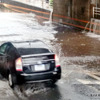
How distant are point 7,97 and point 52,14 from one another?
79.9ft

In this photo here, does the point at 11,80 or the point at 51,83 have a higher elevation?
the point at 11,80

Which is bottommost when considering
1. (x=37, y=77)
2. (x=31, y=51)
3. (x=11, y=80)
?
(x=11, y=80)

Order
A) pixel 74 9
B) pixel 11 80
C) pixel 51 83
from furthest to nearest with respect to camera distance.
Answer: pixel 74 9 → pixel 51 83 → pixel 11 80

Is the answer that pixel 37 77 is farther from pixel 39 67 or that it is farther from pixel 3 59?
pixel 3 59

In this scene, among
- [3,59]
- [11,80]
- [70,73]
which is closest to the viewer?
[11,80]

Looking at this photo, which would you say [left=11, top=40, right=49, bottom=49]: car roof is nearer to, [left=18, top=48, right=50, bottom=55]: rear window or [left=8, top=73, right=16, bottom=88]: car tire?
[left=18, top=48, right=50, bottom=55]: rear window

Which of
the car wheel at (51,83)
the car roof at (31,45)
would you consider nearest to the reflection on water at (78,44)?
the car roof at (31,45)

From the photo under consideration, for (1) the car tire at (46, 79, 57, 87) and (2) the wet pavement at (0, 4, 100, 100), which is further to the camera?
(1) the car tire at (46, 79, 57, 87)

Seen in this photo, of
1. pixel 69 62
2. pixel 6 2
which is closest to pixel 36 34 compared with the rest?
pixel 69 62

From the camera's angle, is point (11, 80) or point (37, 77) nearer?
point (37, 77)

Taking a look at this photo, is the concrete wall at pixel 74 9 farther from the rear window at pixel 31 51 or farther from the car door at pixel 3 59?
the rear window at pixel 31 51

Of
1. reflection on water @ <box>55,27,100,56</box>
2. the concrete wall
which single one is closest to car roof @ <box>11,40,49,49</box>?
reflection on water @ <box>55,27,100,56</box>

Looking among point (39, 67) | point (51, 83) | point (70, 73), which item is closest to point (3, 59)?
point (39, 67)

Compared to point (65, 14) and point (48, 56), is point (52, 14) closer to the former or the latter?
point (65, 14)
